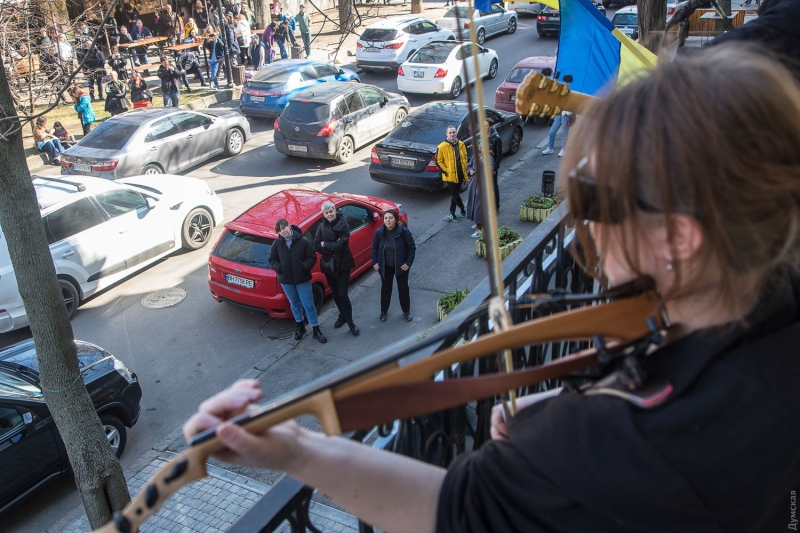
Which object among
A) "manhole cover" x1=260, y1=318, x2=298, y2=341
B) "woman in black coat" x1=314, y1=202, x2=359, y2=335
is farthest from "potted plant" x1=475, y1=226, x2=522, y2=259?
"manhole cover" x1=260, y1=318, x2=298, y2=341

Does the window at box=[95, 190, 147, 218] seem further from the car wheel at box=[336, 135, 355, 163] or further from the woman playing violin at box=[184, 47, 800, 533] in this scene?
the woman playing violin at box=[184, 47, 800, 533]

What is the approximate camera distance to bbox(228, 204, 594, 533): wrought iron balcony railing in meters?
1.62

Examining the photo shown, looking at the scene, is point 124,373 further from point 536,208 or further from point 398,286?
point 536,208

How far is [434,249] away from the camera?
12.4 meters

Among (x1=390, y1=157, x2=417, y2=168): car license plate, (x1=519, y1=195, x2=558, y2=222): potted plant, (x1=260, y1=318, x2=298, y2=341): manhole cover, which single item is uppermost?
(x1=390, y1=157, x2=417, y2=168): car license plate

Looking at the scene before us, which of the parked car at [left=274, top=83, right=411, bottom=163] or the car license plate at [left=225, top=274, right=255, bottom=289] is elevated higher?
the parked car at [left=274, top=83, right=411, bottom=163]

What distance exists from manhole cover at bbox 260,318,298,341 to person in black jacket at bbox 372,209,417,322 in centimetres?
160

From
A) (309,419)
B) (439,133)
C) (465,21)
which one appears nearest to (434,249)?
(439,133)

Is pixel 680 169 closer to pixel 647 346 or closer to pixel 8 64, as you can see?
pixel 647 346

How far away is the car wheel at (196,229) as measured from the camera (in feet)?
41.2

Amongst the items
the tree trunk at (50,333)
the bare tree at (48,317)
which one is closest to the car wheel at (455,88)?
the bare tree at (48,317)

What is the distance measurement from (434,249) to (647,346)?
1127cm

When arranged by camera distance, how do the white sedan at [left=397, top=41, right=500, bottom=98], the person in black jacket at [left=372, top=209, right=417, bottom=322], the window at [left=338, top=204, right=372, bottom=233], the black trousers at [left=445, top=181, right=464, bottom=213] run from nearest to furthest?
the person in black jacket at [left=372, top=209, right=417, bottom=322] → the window at [left=338, top=204, right=372, bottom=233] → the black trousers at [left=445, top=181, right=464, bottom=213] → the white sedan at [left=397, top=41, right=500, bottom=98]

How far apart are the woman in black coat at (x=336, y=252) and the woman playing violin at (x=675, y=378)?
28.9 feet
